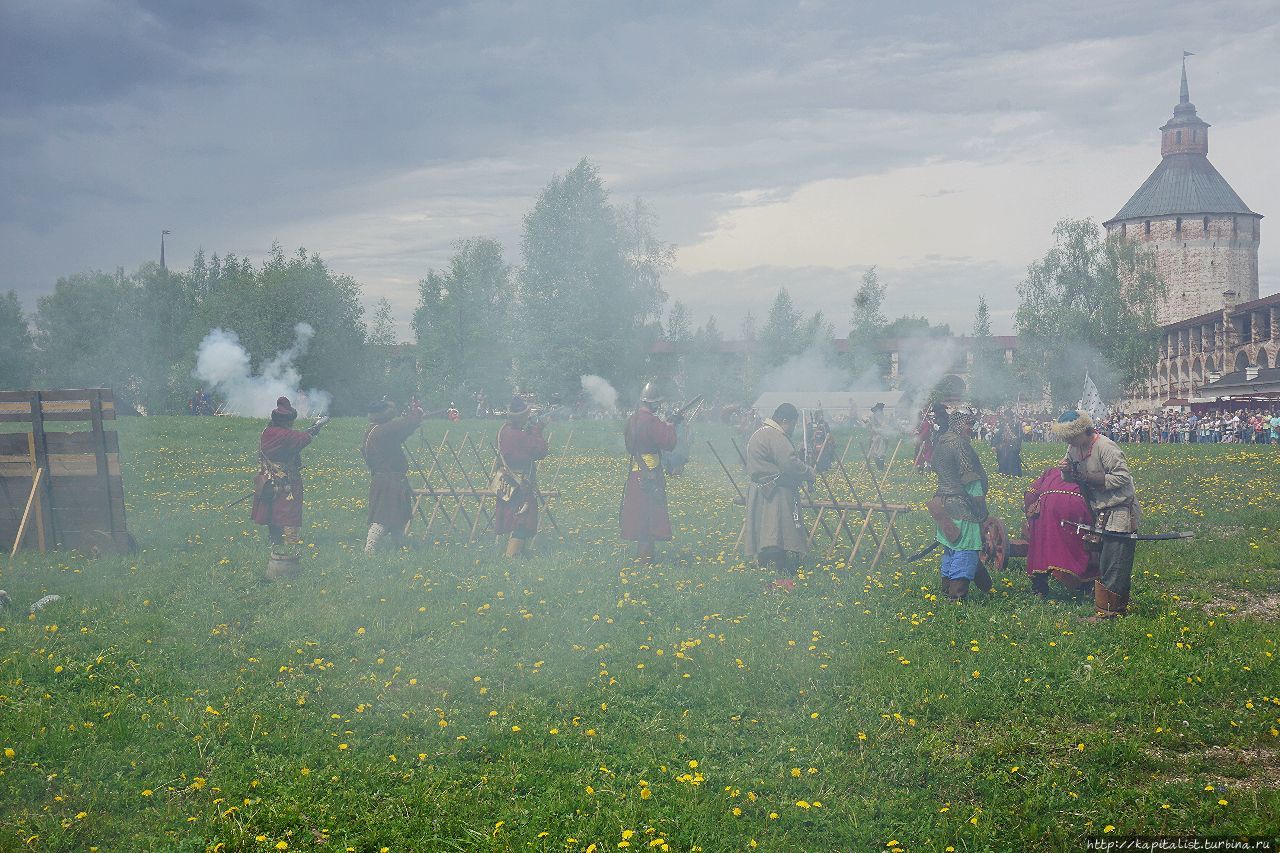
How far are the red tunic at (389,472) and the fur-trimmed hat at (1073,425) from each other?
29.0 feet

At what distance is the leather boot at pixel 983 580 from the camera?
1134cm

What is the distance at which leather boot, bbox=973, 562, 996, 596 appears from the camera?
1134 cm

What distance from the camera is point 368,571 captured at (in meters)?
13.1

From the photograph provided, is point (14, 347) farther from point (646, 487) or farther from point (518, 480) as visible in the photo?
point (646, 487)

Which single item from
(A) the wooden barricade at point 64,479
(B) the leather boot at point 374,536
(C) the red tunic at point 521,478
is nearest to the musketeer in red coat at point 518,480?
(C) the red tunic at point 521,478

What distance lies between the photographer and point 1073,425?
34.7ft

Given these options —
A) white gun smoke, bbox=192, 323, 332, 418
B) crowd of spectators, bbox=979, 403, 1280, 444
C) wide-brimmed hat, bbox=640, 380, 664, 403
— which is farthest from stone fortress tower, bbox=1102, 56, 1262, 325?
wide-brimmed hat, bbox=640, 380, 664, 403

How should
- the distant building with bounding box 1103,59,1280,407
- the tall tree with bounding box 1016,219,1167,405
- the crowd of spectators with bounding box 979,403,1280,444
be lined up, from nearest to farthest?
1. the crowd of spectators with bounding box 979,403,1280,444
2. the tall tree with bounding box 1016,219,1167,405
3. the distant building with bounding box 1103,59,1280,407

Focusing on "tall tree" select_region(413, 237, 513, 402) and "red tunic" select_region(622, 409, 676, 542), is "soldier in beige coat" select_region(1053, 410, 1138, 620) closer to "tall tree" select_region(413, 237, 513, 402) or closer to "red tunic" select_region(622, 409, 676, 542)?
"red tunic" select_region(622, 409, 676, 542)

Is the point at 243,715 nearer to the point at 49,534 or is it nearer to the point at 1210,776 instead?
the point at 1210,776

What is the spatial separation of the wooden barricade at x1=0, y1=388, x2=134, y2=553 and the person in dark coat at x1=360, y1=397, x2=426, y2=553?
3.55 metres

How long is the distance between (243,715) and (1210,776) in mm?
6916

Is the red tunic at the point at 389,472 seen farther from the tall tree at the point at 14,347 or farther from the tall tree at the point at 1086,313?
the tall tree at the point at 1086,313

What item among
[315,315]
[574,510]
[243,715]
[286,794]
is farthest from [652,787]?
[315,315]
